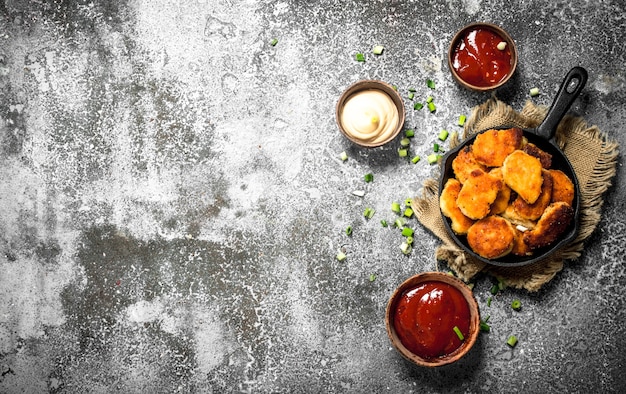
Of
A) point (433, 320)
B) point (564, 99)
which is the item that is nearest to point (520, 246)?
point (433, 320)

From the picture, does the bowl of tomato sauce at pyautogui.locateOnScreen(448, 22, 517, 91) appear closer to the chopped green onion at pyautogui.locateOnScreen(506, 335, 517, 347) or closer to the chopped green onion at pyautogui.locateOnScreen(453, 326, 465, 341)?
the chopped green onion at pyautogui.locateOnScreen(453, 326, 465, 341)

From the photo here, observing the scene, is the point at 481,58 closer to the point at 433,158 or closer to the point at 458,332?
the point at 433,158

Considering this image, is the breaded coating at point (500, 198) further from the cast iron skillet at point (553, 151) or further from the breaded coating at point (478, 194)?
the cast iron skillet at point (553, 151)

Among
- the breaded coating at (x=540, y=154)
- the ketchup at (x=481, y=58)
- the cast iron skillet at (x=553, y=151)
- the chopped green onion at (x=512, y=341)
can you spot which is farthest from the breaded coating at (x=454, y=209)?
the chopped green onion at (x=512, y=341)

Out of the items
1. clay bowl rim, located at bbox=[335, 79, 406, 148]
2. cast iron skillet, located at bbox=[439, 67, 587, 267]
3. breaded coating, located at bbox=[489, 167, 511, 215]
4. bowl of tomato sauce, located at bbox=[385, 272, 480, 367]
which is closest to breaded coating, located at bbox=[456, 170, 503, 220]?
breaded coating, located at bbox=[489, 167, 511, 215]

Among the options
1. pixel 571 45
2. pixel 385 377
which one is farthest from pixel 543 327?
pixel 571 45

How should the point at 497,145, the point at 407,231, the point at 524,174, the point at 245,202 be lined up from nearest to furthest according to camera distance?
the point at 524,174
the point at 497,145
the point at 407,231
the point at 245,202

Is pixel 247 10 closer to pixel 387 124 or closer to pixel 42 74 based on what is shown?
pixel 387 124
